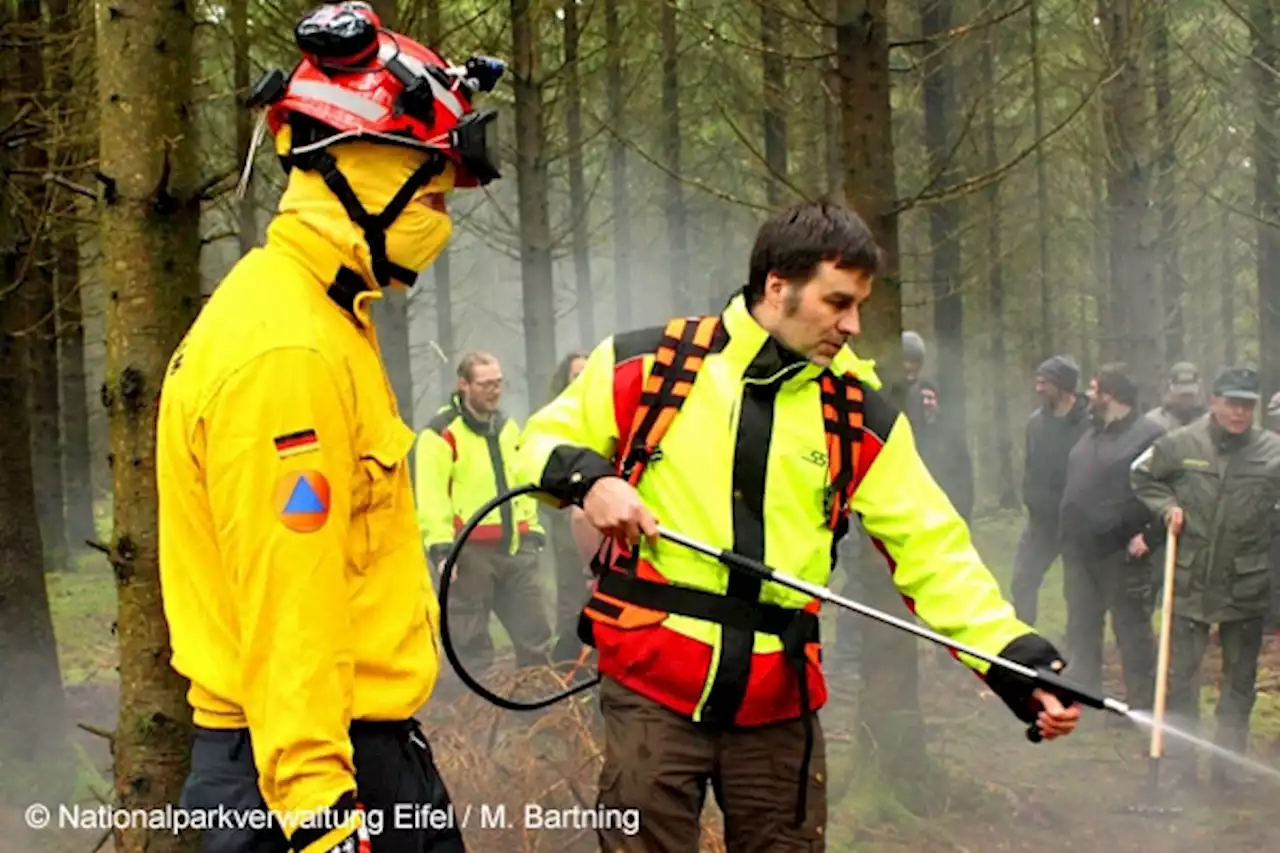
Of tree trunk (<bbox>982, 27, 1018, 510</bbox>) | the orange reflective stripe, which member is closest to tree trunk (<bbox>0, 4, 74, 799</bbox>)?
the orange reflective stripe

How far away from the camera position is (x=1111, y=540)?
978cm

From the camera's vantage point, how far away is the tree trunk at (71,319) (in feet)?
29.0

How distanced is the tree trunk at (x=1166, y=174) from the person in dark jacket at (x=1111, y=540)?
584 cm

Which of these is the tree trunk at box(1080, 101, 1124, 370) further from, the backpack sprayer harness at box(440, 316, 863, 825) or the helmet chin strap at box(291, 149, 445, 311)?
the helmet chin strap at box(291, 149, 445, 311)

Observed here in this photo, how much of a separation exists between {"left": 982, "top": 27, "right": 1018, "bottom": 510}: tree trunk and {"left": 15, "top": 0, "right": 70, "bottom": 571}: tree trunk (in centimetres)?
922

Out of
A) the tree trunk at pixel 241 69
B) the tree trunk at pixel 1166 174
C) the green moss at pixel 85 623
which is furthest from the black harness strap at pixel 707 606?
the tree trunk at pixel 1166 174

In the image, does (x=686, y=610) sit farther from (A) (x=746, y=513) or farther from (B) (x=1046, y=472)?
(B) (x=1046, y=472)

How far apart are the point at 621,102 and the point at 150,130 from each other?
1036cm

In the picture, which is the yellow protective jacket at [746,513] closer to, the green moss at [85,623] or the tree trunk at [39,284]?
the tree trunk at [39,284]

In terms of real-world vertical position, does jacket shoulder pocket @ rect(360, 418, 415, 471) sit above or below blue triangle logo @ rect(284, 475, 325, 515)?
above

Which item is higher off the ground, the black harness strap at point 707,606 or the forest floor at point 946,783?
the black harness strap at point 707,606

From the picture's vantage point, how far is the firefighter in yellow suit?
2.57m

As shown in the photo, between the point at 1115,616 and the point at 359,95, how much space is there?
8047mm

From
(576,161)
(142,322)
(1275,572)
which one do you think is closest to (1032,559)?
(1275,572)
